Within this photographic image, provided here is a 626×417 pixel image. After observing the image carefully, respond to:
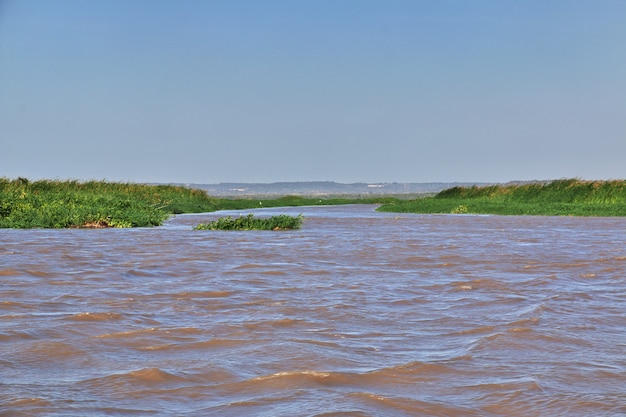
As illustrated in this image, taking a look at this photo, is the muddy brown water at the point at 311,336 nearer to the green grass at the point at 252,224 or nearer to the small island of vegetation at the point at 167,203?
the green grass at the point at 252,224

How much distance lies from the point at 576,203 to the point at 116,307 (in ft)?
102

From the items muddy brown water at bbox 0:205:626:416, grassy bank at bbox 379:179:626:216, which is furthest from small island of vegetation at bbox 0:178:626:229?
muddy brown water at bbox 0:205:626:416

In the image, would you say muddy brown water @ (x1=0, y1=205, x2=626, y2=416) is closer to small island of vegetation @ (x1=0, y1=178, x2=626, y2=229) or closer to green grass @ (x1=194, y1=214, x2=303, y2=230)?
green grass @ (x1=194, y1=214, x2=303, y2=230)

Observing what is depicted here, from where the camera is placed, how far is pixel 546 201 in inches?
1497

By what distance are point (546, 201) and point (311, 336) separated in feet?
110

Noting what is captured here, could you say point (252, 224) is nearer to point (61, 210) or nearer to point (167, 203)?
point (61, 210)

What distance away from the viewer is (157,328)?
261 inches

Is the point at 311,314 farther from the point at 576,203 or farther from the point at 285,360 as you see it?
the point at 576,203

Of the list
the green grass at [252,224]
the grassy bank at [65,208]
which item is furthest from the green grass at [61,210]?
the green grass at [252,224]

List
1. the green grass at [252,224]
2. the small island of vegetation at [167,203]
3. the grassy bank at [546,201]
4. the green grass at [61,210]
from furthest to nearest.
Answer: the grassy bank at [546,201] < the small island of vegetation at [167,203] < the green grass at [61,210] < the green grass at [252,224]

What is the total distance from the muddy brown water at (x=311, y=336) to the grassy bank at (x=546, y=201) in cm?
2046

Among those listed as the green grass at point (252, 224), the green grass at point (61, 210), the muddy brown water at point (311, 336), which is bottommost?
the muddy brown water at point (311, 336)

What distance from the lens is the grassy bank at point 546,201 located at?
108 feet

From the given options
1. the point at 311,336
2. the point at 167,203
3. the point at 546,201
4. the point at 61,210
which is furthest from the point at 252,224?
the point at 546,201
